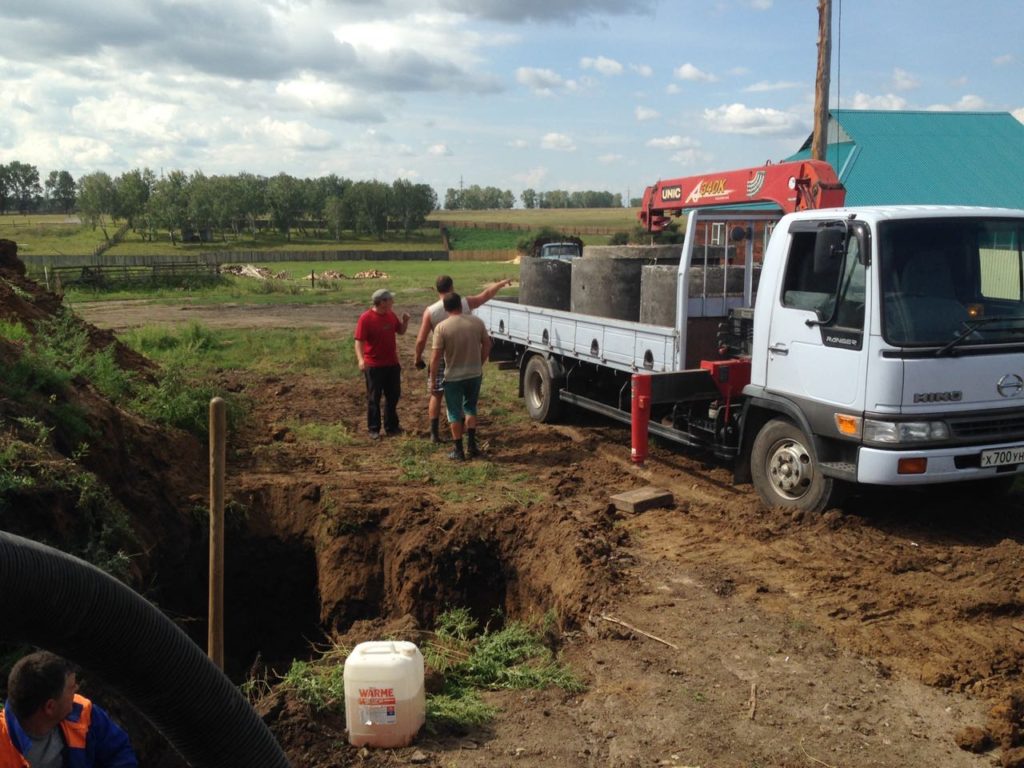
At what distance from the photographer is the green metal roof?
78.2 feet

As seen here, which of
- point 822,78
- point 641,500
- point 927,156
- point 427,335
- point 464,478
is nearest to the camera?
point 641,500

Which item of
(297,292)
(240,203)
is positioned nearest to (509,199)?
(240,203)

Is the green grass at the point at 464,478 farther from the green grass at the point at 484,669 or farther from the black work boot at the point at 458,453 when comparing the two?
the green grass at the point at 484,669

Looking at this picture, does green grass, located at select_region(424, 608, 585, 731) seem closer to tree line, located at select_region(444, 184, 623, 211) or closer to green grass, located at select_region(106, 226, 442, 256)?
green grass, located at select_region(106, 226, 442, 256)

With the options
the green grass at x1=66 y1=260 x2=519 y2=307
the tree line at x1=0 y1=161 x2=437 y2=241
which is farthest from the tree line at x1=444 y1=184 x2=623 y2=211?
the green grass at x1=66 y1=260 x2=519 y2=307

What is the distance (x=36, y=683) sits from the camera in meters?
3.19

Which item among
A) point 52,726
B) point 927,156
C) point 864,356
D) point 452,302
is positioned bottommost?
point 52,726

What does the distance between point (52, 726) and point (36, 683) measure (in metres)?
0.24

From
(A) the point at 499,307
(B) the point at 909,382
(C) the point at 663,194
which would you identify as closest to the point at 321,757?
(B) the point at 909,382

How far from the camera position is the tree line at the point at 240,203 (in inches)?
3600

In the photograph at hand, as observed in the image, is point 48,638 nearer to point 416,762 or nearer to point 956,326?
point 416,762

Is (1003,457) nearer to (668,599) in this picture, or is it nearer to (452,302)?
(668,599)

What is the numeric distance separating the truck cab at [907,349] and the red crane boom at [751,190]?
4.22 feet

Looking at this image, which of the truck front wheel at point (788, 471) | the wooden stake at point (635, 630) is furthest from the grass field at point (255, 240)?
the wooden stake at point (635, 630)
